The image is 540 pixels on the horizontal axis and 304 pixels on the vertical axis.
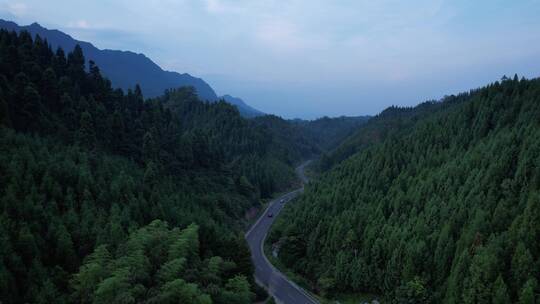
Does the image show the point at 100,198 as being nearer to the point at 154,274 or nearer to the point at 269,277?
the point at 154,274

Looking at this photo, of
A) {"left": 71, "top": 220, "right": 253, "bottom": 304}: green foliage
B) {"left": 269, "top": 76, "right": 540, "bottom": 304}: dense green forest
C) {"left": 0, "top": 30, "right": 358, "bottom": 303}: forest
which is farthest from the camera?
{"left": 269, "top": 76, "right": 540, "bottom": 304}: dense green forest

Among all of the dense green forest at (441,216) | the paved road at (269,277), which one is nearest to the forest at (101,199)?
the paved road at (269,277)

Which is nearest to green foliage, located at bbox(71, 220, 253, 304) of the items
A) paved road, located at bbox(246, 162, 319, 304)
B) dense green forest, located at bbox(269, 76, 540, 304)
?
paved road, located at bbox(246, 162, 319, 304)

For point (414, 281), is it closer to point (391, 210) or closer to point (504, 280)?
point (504, 280)

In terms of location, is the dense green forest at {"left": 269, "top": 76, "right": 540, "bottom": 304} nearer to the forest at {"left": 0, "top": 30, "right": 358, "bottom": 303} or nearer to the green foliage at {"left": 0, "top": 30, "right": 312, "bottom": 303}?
the forest at {"left": 0, "top": 30, "right": 358, "bottom": 303}

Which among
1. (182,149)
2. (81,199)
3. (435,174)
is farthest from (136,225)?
Result: (435,174)

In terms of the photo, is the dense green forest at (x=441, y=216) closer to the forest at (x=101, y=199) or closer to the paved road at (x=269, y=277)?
the paved road at (x=269, y=277)

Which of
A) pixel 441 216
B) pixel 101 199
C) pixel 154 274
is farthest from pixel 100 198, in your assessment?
pixel 441 216
